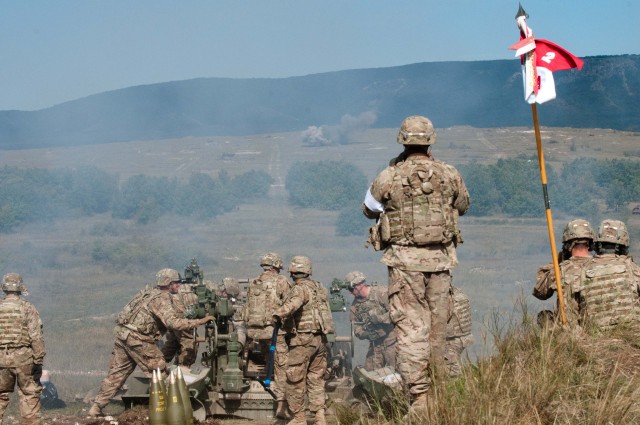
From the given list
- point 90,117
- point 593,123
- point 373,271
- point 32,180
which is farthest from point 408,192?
point 90,117

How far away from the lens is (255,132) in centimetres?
5438

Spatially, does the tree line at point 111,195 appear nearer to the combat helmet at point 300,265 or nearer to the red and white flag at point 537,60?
the combat helmet at point 300,265

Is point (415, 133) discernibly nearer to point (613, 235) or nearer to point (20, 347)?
point (613, 235)

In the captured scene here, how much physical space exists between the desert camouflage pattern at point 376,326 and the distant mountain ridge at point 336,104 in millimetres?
34803

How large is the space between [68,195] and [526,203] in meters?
14.9

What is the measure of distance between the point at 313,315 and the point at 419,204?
331 centimetres

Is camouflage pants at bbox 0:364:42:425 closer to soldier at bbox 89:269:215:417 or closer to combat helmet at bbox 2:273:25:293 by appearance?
combat helmet at bbox 2:273:25:293

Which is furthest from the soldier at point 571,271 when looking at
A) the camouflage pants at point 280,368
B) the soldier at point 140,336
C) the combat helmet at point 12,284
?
the combat helmet at point 12,284

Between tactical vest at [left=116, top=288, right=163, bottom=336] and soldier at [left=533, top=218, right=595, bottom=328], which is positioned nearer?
soldier at [left=533, top=218, right=595, bottom=328]

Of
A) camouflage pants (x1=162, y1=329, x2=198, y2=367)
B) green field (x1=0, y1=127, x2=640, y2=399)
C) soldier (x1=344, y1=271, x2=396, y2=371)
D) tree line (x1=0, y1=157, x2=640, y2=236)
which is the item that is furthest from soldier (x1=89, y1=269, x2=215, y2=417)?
tree line (x1=0, y1=157, x2=640, y2=236)

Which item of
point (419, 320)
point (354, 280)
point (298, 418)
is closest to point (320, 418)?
point (298, 418)

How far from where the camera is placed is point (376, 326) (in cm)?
1416

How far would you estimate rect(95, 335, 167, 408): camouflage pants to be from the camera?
1280 cm

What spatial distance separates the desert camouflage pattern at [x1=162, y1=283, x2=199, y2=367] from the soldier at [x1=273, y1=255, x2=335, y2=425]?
2712 mm
